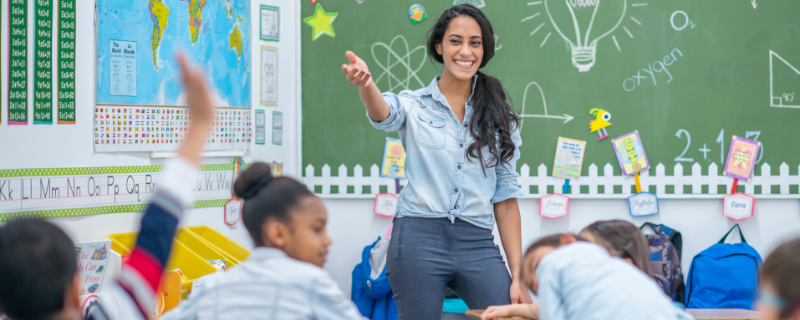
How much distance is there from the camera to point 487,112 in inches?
71.5

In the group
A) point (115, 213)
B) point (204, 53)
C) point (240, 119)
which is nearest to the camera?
point (115, 213)

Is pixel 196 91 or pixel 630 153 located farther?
pixel 630 153

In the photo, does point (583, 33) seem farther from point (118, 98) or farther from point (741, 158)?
point (118, 98)

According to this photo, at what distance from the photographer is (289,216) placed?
1102 mm

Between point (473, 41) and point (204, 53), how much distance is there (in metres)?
1.36

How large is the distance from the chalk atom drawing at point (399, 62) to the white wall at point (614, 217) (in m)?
0.62

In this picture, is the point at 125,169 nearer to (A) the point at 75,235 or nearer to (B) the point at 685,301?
(A) the point at 75,235

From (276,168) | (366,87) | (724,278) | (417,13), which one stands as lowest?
(724,278)

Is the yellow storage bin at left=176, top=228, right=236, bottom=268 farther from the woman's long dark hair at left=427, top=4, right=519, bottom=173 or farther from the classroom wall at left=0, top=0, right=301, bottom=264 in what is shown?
the woman's long dark hair at left=427, top=4, right=519, bottom=173

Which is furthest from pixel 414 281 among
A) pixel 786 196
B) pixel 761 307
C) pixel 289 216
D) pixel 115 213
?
pixel 786 196

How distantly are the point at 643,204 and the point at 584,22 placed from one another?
909 mm

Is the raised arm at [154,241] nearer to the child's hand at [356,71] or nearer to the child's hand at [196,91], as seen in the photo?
the child's hand at [196,91]

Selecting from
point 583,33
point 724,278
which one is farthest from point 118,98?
point 724,278

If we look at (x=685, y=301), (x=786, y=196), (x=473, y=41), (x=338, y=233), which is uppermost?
(x=473, y=41)
